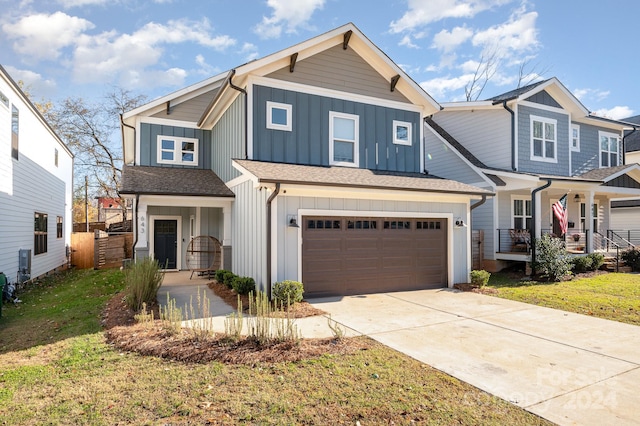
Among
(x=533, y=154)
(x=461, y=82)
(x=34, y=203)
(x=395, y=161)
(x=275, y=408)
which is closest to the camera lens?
(x=275, y=408)

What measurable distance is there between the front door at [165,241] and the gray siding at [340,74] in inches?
306

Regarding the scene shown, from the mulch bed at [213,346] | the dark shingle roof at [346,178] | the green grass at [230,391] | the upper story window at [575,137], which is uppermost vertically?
the upper story window at [575,137]

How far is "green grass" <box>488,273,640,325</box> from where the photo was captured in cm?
813

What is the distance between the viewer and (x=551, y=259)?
12266mm

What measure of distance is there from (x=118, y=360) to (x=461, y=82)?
3207 cm

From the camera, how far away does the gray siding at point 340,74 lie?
417 inches

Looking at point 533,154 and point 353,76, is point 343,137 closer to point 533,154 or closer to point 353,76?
point 353,76

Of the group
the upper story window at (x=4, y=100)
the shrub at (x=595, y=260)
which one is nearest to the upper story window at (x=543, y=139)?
the shrub at (x=595, y=260)

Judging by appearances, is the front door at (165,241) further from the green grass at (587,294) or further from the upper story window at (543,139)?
the upper story window at (543,139)

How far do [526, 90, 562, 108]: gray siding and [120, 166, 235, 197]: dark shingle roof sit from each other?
40.9 feet

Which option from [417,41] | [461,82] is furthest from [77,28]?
[461,82]

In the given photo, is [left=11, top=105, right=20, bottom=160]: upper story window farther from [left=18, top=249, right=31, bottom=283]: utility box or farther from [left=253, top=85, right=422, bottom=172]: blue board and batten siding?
[left=253, top=85, right=422, bottom=172]: blue board and batten siding

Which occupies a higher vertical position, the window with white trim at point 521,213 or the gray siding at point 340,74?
the gray siding at point 340,74

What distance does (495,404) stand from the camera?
3814 mm
